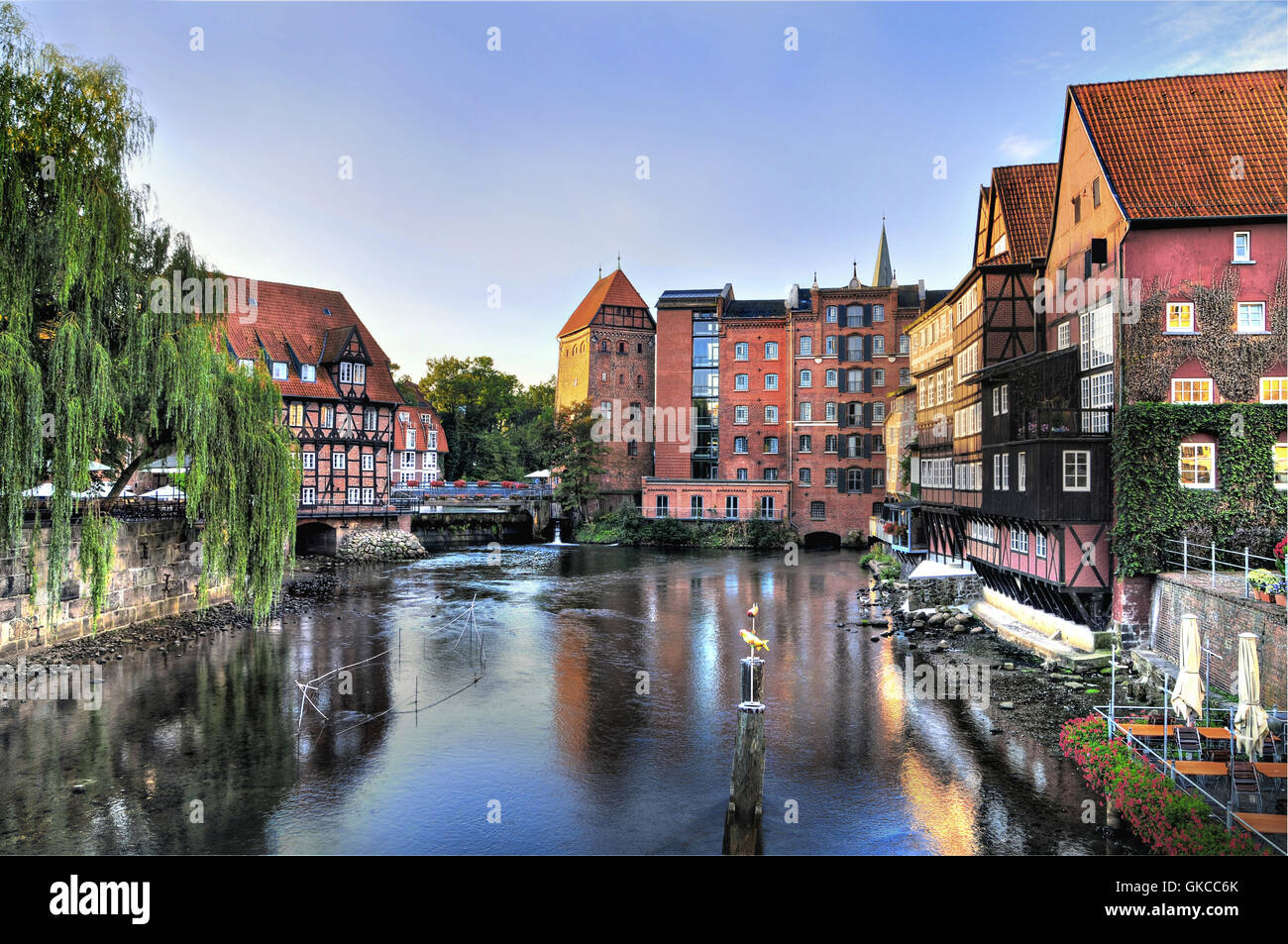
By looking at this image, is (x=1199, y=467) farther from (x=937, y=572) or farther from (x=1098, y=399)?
(x=937, y=572)

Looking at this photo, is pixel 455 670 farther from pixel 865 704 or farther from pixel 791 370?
pixel 791 370

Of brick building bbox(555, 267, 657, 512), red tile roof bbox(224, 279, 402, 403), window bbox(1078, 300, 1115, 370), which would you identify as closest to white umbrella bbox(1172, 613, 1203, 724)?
window bbox(1078, 300, 1115, 370)

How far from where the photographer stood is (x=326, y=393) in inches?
1802

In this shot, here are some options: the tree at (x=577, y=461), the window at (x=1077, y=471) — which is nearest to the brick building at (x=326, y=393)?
the tree at (x=577, y=461)

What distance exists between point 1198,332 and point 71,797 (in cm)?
2403

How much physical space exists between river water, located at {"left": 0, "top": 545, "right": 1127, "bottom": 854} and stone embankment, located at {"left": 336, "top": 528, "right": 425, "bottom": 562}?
18.5m

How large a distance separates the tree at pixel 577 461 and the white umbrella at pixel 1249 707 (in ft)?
165

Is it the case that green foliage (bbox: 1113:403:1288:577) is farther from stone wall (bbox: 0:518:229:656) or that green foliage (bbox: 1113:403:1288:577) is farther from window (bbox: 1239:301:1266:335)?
stone wall (bbox: 0:518:229:656)

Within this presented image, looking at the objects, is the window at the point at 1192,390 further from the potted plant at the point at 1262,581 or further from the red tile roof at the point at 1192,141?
the potted plant at the point at 1262,581

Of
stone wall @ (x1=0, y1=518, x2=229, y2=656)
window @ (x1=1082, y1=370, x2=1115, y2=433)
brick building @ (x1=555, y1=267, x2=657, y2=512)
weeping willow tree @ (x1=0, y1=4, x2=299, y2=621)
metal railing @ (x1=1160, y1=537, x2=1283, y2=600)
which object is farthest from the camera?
brick building @ (x1=555, y1=267, x2=657, y2=512)

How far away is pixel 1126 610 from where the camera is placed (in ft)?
66.5

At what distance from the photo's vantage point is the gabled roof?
65.1 m

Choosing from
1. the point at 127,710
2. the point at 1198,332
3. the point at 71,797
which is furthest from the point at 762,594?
the point at 71,797

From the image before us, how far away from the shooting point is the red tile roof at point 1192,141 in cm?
2094
